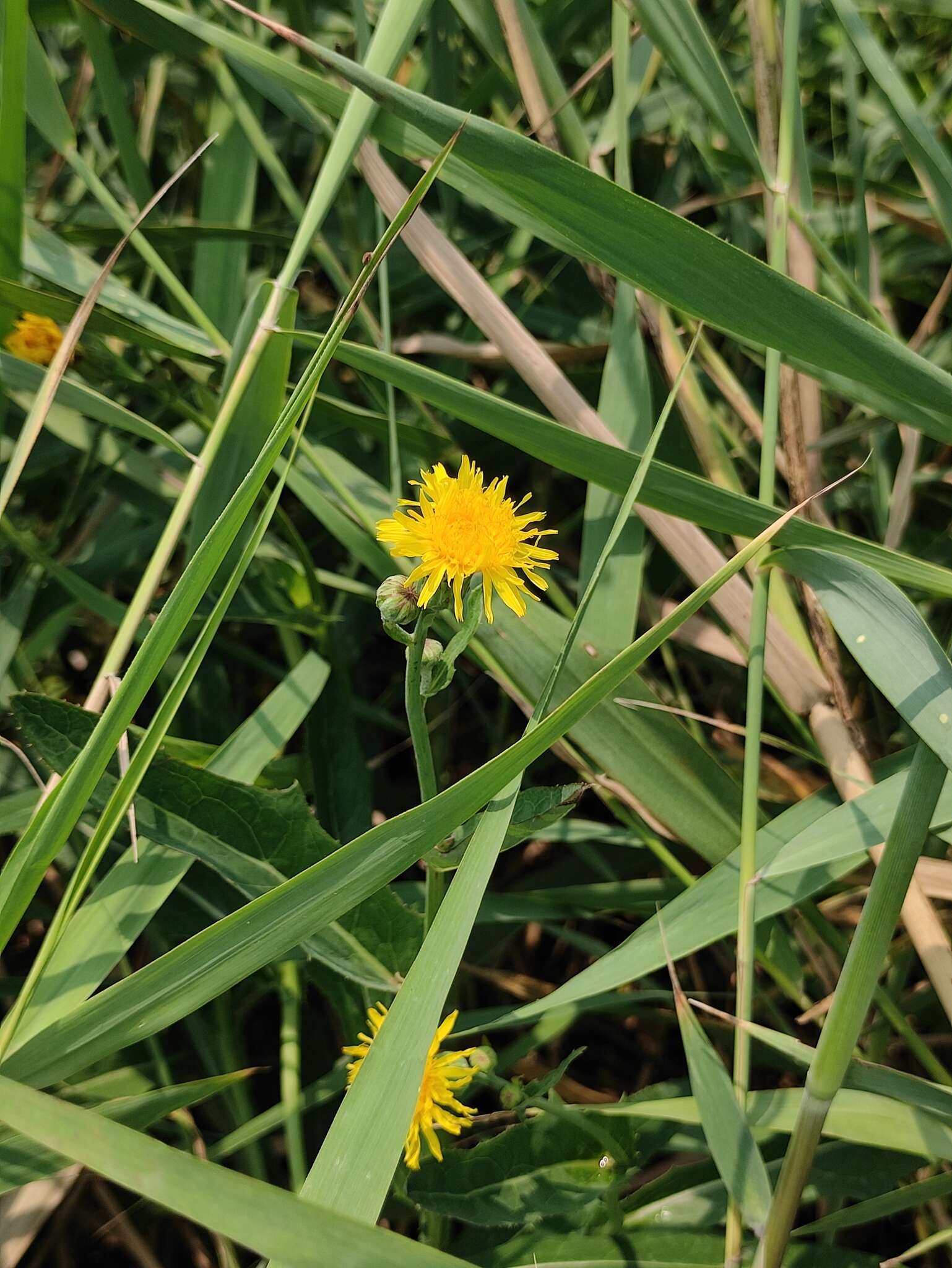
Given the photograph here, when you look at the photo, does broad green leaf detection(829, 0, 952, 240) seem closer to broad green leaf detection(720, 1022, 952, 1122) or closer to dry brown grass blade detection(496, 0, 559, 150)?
dry brown grass blade detection(496, 0, 559, 150)

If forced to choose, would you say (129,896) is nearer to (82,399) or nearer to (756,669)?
(82,399)

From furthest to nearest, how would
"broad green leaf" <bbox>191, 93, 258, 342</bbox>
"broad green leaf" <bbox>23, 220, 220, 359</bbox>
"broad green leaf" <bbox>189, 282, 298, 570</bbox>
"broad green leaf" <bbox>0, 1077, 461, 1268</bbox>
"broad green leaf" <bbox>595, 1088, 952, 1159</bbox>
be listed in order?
"broad green leaf" <bbox>191, 93, 258, 342</bbox>
"broad green leaf" <bbox>23, 220, 220, 359</bbox>
"broad green leaf" <bbox>189, 282, 298, 570</bbox>
"broad green leaf" <bbox>595, 1088, 952, 1159</bbox>
"broad green leaf" <bbox>0, 1077, 461, 1268</bbox>

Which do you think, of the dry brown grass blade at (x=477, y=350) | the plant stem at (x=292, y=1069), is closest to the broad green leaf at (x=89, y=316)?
the dry brown grass blade at (x=477, y=350)

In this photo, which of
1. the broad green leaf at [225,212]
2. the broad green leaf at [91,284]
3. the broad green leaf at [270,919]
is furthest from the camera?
the broad green leaf at [225,212]

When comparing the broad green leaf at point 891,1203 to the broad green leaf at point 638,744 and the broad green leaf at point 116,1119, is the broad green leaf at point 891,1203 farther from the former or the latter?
the broad green leaf at point 116,1119

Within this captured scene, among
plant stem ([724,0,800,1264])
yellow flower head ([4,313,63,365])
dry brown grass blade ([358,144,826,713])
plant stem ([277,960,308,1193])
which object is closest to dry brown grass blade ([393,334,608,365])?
dry brown grass blade ([358,144,826,713])

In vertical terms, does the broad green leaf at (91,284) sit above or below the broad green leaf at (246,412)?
above
